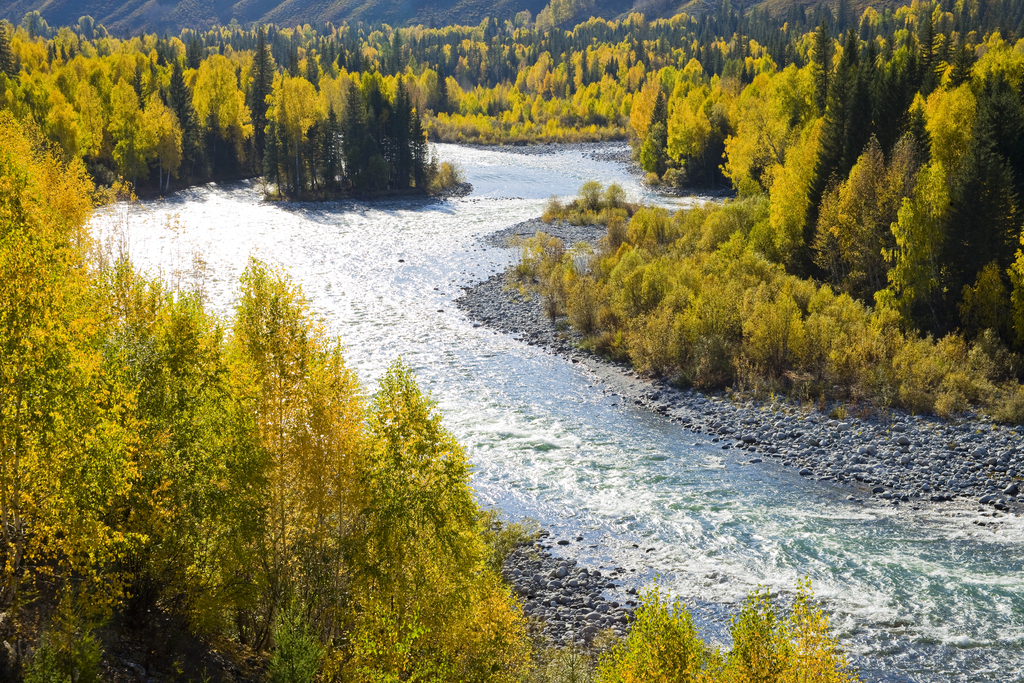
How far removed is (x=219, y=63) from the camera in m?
114

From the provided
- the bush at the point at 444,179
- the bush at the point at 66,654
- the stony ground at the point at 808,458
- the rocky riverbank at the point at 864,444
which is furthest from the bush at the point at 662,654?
the bush at the point at 444,179

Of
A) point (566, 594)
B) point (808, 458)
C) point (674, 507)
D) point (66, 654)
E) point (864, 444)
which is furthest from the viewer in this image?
point (864, 444)

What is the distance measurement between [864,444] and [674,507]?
951 centimetres

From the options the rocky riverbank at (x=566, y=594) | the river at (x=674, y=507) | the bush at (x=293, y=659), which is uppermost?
the bush at (x=293, y=659)

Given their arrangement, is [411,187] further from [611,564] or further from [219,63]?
[611,564]

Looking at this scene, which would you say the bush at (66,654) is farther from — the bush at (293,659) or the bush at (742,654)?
the bush at (742,654)

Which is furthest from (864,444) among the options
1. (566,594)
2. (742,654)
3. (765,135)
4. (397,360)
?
(765,135)

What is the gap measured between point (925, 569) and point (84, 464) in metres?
22.8

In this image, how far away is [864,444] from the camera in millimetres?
31953

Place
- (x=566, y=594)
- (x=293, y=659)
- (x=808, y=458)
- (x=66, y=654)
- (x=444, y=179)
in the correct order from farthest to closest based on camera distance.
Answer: (x=444, y=179), (x=808, y=458), (x=566, y=594), (x=293, y=659), (x=66, y=654)

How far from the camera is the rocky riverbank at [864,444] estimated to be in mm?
28609

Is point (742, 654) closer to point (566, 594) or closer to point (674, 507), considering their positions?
point (566, 594)

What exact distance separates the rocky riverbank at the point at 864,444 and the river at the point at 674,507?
1.06 metres

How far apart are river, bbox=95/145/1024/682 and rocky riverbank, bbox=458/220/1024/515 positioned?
41.9 inches
